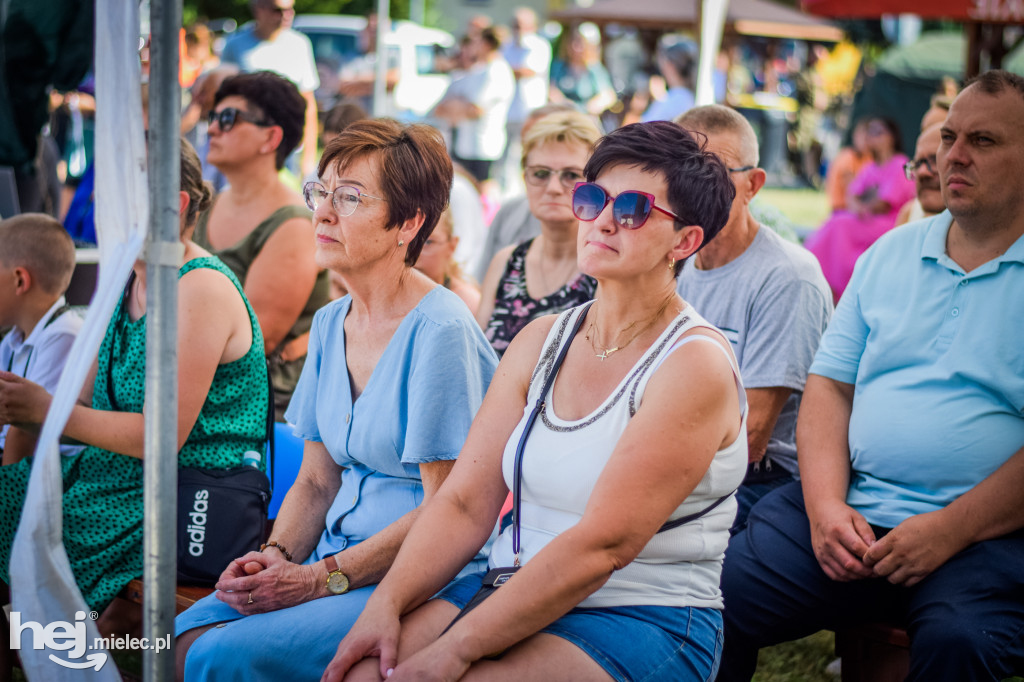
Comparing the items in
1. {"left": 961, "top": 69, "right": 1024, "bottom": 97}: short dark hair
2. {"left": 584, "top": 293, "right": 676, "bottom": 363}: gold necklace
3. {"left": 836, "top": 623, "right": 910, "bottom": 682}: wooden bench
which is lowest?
{"left": 836, "top": 623, "right": 910, "bottom": 682}: wooden bench

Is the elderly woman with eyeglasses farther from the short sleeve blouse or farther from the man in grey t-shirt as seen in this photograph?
the man in grey t-shirt

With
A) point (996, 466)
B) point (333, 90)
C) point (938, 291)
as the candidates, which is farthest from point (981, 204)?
point (333, 90)

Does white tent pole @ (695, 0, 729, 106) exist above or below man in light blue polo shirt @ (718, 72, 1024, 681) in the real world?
above

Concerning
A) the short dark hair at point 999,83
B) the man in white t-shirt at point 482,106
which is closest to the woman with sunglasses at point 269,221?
the short dark hair at point 999,83

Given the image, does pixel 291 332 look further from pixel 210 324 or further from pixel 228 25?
pixel 228 25

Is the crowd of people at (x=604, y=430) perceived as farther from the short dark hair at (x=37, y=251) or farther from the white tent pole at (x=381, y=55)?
the white tent pole at (x=381, y=55)

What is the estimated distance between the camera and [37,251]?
295cm

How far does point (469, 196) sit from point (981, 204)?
12.8 ft

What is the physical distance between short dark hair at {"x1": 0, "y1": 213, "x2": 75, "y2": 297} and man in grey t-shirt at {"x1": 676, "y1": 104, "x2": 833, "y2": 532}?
6.48ft

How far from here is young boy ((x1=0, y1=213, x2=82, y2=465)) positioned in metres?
2.83

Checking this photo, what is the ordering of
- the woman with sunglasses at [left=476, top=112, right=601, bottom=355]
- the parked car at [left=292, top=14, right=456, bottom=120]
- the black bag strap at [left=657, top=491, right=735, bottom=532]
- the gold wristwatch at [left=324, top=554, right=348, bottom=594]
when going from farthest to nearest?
the parked car at [left=292, top=14, right=456, bottom=120] → the woman with sunglasses at [left=476, top=112, right=601, bottom=355] → the gold wristwatch at [left=324, top=554, right=348, bottom=594] → the black bag strap at [left=657, top=491, right=735, bottom=532]

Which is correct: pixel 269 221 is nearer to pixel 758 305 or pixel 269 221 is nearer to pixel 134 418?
pixel 134 418

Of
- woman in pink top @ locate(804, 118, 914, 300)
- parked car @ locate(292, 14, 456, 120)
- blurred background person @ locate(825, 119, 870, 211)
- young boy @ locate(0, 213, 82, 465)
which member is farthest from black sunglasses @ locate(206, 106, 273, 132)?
blurred background person @ locate(825, 119, 870, 211)

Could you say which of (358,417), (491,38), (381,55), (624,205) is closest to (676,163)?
(624,205)
